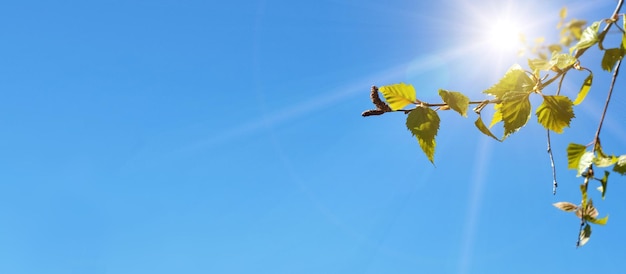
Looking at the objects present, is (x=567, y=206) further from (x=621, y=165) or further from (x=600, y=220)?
(x=621, y=165)

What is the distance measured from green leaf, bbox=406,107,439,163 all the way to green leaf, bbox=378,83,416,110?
0.04 meters

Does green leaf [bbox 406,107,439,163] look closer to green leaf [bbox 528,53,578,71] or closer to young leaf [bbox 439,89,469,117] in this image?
young leaf [bbox 439,89,469,117]

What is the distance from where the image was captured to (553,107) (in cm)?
157

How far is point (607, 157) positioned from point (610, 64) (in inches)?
13.1

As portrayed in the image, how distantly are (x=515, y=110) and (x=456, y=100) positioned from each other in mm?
226

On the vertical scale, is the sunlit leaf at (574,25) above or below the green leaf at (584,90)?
above

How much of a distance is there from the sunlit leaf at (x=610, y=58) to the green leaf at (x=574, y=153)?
27 centimetres

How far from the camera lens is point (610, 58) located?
1.44m

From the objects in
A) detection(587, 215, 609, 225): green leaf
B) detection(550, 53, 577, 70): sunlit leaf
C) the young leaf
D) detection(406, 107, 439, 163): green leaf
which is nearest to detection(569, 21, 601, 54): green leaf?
detection(550, 53, 577, 70): sunlit leaf

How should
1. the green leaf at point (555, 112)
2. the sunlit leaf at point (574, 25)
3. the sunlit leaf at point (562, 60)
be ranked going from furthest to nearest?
the sunlit leaf at point (574, 25)
the green leaf at point (555, 112)
the sunlit leaf at point (562, 60)

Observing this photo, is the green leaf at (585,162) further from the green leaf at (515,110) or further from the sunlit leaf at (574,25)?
the sunlit leaf at (574,25)

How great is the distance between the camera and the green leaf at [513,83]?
1.50 m

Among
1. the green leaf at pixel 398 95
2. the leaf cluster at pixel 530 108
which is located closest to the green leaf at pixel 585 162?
the leaf cluster at pixel 530 108

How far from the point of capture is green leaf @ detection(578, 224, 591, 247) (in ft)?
5.00
